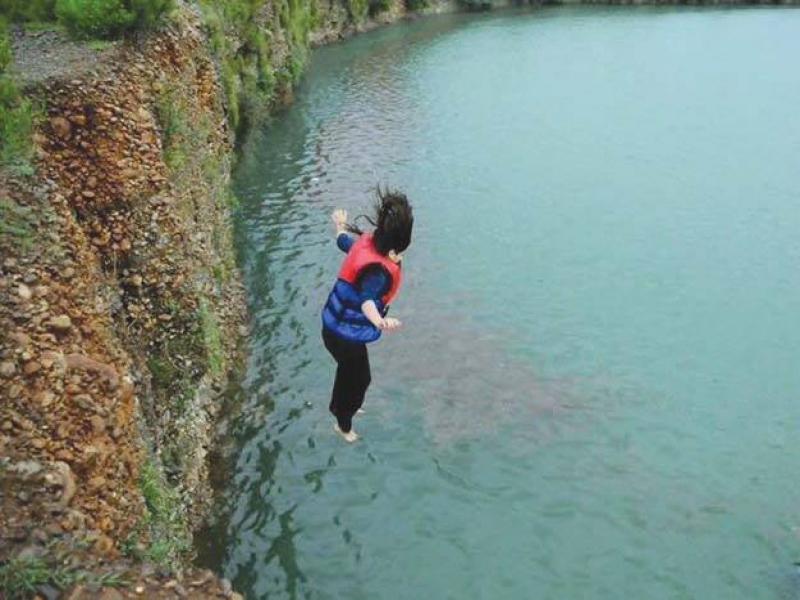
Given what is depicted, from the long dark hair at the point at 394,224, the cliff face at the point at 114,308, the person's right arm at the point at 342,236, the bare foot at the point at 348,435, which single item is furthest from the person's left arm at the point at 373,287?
the bare foot at the point at 348,435

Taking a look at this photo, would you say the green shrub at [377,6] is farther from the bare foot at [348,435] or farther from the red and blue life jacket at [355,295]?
the red and blue life jacket at [355,295]

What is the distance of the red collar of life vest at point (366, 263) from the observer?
9.92m

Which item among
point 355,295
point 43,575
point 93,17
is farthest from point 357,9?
point 43,575

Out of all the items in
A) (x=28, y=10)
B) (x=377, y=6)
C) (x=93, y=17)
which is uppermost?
(x=28, y=10)

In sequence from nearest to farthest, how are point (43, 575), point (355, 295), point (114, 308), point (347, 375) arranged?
1. point (43, 575)
2. point (355, 295)
3. point (114, 308)
4. point (347, 375)

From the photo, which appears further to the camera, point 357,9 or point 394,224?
point 357,9

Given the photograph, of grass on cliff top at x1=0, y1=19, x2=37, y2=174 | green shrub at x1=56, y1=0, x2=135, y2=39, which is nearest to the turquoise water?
grass on cliff top at x1=0, y1=19, x2=37, y2=174

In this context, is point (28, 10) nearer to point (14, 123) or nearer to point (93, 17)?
point (93, 17)

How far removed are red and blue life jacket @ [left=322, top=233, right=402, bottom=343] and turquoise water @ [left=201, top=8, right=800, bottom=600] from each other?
3.19 metres

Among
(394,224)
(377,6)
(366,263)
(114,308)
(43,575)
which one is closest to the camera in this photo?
(43,575)

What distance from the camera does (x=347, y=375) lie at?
37.1 feet

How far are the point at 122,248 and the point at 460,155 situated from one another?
2120cm

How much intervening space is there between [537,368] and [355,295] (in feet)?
22.4

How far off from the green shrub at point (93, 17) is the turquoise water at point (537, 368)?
22.5ft
